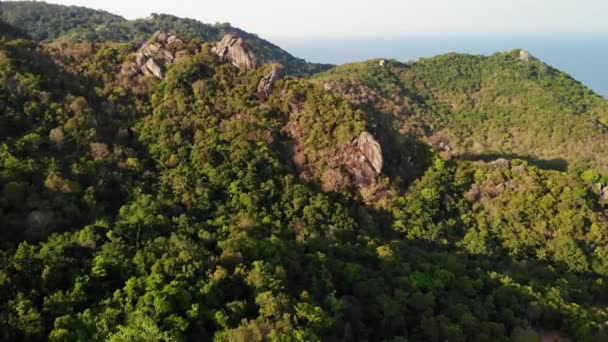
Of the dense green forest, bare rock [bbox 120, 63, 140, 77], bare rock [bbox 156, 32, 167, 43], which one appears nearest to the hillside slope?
the dense green forest

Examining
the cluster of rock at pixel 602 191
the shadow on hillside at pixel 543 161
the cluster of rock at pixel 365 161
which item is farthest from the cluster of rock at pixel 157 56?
the cluster of rock at pixel 602 191

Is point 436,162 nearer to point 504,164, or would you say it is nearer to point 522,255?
point 504,164

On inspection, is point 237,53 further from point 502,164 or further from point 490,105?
point 490,105

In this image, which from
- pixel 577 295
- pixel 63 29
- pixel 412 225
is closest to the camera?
pixel 577 295

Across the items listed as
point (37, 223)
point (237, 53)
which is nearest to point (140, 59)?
point (237, 53)

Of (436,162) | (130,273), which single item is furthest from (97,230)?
(436,162)

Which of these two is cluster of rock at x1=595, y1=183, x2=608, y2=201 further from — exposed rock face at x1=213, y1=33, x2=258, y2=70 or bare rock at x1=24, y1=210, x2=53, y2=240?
bare rock at x1=24, y1=210, x2=53, y2=240
